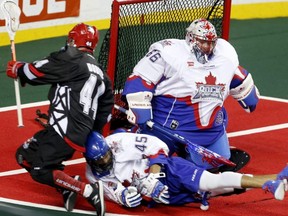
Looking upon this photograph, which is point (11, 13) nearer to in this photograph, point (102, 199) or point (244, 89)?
point (244, 89)

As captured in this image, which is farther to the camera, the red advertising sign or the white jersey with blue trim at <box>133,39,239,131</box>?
the red advertising sign

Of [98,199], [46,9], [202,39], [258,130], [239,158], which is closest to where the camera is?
[98,199]

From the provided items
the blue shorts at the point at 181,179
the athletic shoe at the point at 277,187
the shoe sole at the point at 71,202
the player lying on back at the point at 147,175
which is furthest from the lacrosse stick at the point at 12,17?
the athletic shoe at the point at 277,187

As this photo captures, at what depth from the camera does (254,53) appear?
45.4ft

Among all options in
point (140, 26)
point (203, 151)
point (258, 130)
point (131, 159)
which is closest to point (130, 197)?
point (131, 159)

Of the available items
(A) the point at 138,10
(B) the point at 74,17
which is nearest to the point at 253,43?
(B) the point at 74,17

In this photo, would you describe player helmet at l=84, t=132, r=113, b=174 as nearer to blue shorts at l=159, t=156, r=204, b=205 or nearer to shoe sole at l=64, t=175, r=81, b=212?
shoe sole at l=64, t=175, r=81, b=212

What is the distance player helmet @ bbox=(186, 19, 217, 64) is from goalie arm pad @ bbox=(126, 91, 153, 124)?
0.55 m

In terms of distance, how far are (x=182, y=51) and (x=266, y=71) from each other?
3.76 metres

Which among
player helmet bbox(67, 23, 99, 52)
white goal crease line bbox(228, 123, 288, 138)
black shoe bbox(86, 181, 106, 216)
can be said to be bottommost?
white goal crease line bbox(228, 123, 288, 138)

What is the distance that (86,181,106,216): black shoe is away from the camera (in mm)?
8539

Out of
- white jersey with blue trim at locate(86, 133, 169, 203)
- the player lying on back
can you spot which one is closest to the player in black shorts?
the player lying on back

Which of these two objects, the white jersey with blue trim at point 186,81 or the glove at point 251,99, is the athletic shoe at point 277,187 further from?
the glove at point 251,99

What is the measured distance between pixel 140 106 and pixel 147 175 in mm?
898
